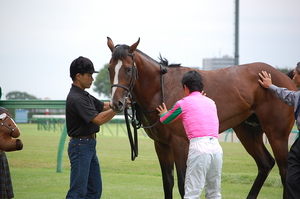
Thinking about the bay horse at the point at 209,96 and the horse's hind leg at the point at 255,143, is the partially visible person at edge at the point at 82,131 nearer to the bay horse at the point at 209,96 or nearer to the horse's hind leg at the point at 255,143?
the bay horse at the point at 209,96

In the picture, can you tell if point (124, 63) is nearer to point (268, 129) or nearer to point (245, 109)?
point (245, 109)

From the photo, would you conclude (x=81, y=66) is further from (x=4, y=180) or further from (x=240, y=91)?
(x=240, y=91)

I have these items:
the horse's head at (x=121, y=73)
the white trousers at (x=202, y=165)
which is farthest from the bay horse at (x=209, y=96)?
the white trousers at (x=202, y=165)

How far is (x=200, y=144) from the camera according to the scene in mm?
3988

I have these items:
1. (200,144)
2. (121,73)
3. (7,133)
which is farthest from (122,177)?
(200,144)

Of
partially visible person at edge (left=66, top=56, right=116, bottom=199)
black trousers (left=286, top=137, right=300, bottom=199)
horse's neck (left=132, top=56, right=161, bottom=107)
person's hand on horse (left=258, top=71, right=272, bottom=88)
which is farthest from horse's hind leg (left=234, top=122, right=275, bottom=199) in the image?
partially visible person at edge (left=66, top=56, right=116, bottom=199)

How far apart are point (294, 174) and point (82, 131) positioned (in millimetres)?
2190

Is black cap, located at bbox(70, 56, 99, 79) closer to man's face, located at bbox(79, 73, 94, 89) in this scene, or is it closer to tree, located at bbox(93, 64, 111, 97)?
man's face, located at bbox(79, 73, 94, 89)

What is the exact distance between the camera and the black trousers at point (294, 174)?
4211 mm

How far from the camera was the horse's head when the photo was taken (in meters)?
4.48

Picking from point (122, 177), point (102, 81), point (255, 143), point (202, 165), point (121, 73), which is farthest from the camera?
point (102, 81)

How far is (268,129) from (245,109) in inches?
18.7

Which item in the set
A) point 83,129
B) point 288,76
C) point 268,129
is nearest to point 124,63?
point 83,129

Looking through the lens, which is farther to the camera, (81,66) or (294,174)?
(81,66)
